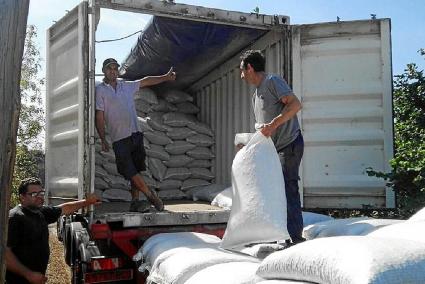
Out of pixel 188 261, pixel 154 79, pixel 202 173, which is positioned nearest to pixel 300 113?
pixel 154 79

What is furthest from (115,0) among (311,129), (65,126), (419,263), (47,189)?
(419,263)

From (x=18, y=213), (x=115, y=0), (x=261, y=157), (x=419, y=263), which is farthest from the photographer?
(x=115, y=0)

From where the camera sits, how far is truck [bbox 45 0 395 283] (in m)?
4.09

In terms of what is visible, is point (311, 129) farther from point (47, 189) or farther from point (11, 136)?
point (11, 136)

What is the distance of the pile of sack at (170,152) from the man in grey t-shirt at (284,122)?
2794 millimetres

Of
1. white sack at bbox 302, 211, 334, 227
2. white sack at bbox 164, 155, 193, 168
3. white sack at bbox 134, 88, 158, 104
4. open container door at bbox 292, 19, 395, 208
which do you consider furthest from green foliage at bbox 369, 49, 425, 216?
white sack at bbox 134, 88, 158, 104

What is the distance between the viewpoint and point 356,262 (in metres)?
1.57

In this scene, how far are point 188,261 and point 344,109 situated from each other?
2.60m

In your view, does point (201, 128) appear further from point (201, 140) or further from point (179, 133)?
point (179, 133)

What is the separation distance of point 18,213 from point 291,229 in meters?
1.84

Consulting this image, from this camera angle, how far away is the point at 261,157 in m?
3.22

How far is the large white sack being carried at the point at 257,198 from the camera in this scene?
3033mm

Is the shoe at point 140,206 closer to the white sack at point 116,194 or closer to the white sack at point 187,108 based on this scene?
the white sack at point 116,194

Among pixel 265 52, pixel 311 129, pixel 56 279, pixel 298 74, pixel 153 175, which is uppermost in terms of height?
pixel 265 52
